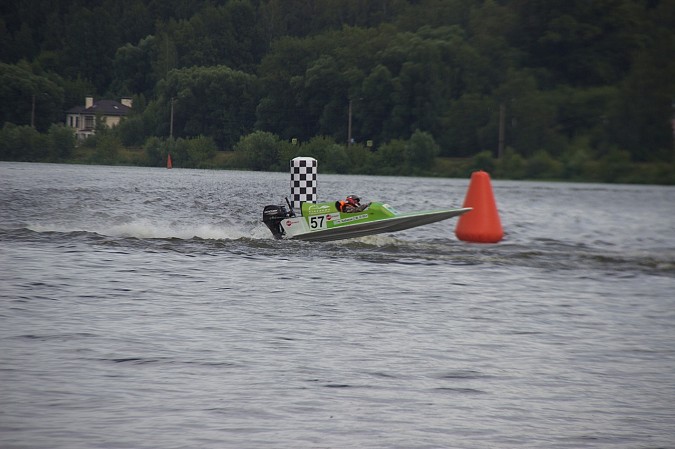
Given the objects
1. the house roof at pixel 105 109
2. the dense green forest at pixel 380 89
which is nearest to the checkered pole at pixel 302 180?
the dense green forest at pixel 380 89

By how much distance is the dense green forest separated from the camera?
65.2 metres

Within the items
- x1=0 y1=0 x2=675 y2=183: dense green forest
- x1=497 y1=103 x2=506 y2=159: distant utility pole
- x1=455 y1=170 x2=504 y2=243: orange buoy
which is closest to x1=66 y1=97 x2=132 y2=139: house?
x1=0 y1=0 x2=675 y2=183: dense green forest

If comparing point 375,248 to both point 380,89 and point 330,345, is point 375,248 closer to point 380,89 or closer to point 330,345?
point 330,345

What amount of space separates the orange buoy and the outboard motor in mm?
3124

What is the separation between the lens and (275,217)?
1655cm

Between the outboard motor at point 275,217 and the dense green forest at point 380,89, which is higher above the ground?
the dense green forest at point 380,89

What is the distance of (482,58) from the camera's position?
8269 centimetres

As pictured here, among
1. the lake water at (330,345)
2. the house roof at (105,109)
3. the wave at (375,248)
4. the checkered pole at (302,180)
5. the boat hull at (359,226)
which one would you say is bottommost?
the lake water at (330,345)

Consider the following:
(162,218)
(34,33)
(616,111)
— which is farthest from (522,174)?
(34,33)

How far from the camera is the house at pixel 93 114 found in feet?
319

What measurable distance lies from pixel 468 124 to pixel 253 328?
69315 mm

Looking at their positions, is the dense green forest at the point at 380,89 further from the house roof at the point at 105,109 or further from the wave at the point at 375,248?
the wave at the point at 375,248

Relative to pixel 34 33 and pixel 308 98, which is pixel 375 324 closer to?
pixel 308 98

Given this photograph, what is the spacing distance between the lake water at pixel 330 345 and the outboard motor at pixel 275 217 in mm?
333
